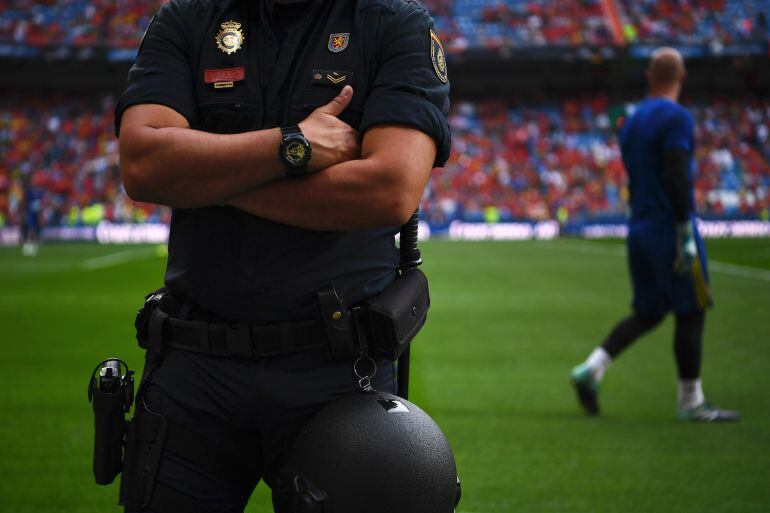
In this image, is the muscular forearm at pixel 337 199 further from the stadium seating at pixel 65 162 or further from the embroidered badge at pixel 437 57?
the stadium seating at pixel 65 162

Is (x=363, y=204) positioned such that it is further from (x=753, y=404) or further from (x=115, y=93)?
(x=115, y=93)

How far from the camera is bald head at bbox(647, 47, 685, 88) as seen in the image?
6832 mm

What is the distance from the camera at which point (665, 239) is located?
6852 millimetres

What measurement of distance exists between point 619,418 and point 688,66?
4141 cm

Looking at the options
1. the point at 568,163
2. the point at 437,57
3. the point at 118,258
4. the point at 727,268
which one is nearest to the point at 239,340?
the point at 437,57

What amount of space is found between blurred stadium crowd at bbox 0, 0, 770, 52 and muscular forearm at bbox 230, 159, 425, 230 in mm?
42279

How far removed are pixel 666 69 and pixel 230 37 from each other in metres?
4.85

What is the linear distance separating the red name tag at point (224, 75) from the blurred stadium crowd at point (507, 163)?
119ft

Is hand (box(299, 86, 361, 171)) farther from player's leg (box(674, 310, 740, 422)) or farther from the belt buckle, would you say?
player's leg (box(674, 310, 740, 422))

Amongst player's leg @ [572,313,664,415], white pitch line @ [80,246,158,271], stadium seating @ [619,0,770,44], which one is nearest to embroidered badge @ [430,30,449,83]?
player's leg @ [572,313,664,415]

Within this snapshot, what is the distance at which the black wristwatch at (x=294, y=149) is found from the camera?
94.6 inches

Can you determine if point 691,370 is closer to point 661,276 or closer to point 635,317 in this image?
point 635,317

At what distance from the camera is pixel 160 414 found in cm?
251

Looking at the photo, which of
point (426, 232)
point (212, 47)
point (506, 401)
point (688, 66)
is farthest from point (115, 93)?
point (212, 47)
